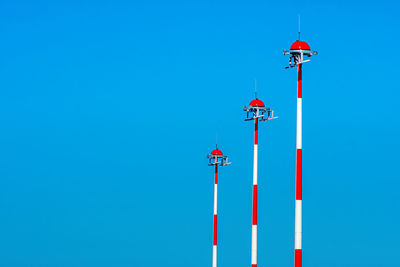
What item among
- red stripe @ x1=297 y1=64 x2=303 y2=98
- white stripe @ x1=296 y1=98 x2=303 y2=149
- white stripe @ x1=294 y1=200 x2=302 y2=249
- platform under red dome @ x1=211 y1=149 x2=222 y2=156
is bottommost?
white stripe @ x1=294 y1=200 x2=302 y2=249

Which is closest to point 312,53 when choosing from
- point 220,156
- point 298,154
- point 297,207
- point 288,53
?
point 288,53

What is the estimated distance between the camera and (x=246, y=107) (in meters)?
90.0

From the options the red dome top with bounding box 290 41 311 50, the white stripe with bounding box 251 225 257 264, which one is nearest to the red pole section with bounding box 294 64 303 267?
the red dome top with bounding box 290 41 311 50

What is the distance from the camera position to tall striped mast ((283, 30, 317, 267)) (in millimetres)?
54812

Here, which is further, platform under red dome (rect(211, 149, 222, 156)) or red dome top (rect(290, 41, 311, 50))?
platform under red dome (rect(211, 149, 222, 156))

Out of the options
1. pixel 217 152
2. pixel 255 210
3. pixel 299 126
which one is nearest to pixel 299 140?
pixel 299 126

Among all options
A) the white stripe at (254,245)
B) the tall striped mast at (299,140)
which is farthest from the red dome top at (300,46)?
the white stripe at (254,245)

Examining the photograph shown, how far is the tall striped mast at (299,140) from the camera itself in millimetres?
54812

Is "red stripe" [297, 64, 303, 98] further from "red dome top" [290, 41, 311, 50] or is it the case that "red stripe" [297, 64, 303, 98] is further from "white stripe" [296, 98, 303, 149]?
"red dome top" [290, 41, 311, 50]

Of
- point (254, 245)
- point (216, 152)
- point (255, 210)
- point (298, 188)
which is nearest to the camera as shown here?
point (298, 188)

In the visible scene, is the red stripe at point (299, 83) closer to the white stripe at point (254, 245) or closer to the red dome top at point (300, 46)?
the red dome top at point (300, 46)

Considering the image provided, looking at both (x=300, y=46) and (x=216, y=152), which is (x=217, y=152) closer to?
(x=216, y=152)

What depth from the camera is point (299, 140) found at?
5669cm

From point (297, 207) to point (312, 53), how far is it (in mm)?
10730
